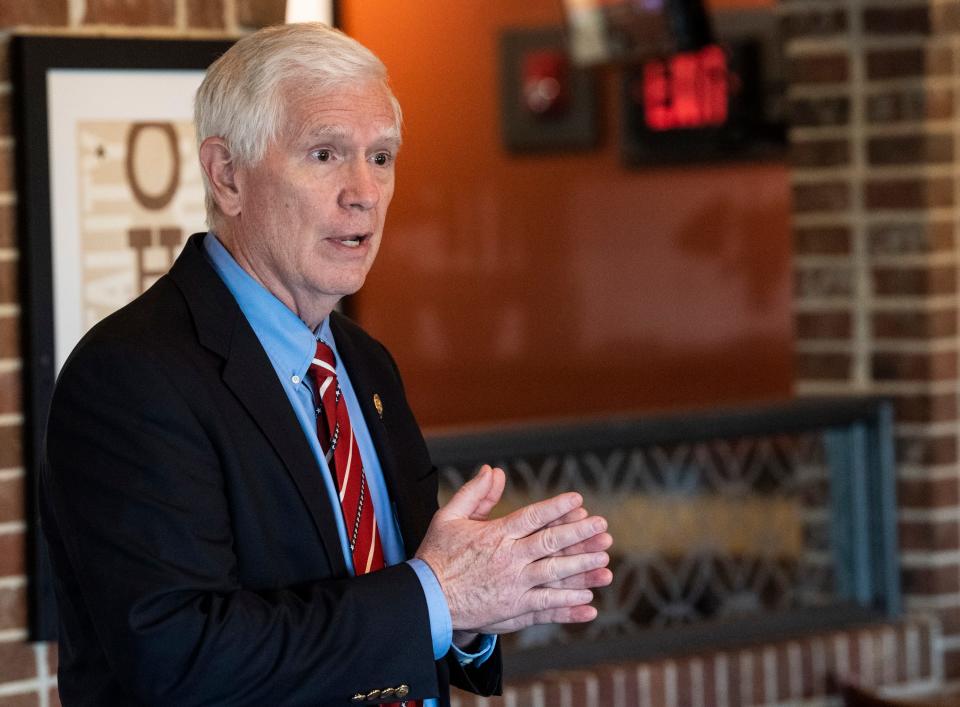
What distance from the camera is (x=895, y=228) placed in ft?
12.8

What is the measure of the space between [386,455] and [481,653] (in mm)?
304

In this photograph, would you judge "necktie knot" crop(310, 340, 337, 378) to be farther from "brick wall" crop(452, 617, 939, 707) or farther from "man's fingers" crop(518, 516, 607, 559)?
"brick wall" crop(452, 617, 939, 707)

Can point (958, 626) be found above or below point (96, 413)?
below

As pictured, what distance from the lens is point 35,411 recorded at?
268cm

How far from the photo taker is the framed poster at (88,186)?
2.65 m

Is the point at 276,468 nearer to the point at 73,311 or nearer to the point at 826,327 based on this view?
the point at 73,311

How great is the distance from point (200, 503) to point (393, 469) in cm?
39

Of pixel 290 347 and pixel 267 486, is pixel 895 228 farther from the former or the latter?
pixel 267 486

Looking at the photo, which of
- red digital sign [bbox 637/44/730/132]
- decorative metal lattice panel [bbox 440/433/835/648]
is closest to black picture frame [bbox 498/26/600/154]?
red digital sign [bbox 637/44/730/132]

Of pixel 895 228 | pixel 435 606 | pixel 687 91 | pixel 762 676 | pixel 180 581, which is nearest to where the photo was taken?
pixel 180 581

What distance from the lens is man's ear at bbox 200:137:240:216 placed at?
1.91 m

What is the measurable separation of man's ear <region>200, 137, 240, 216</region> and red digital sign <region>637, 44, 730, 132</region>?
14.9ft

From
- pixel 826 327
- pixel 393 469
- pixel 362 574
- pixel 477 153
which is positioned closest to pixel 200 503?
pixel 362 574

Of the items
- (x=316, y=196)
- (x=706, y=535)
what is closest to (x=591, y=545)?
(x=316, y=196)
